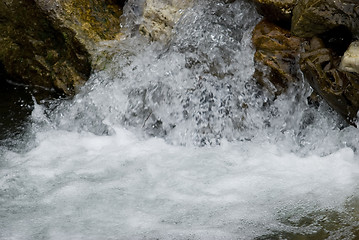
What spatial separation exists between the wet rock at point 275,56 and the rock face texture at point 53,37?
1.90 m

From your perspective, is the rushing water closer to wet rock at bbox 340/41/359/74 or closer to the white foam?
the white foam

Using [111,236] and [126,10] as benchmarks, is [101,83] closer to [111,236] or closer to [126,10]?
[126,10]

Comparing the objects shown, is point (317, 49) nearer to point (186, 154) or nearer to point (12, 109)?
point (186, 154)

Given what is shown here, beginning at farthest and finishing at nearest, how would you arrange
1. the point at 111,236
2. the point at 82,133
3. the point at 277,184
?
the point at 82,133 < the point at 277,184 < the point at 111,236

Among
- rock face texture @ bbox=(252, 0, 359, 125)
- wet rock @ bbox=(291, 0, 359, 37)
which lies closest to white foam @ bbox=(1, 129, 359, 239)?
rock face texture @ bbox=(252, 0, 359, 125)

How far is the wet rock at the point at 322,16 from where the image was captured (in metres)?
3.87

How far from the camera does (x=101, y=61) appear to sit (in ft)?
18.2

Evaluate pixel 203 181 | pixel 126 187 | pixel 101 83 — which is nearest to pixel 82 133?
pixel 101 83

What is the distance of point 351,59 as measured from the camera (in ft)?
12.5

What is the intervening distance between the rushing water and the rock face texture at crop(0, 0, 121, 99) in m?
0.20

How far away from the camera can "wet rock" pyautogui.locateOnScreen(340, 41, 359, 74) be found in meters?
3.78

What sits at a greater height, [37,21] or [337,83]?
[337,83]

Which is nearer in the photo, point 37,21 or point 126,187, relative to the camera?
point 126,187

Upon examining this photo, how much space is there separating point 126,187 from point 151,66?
1.69 meters
